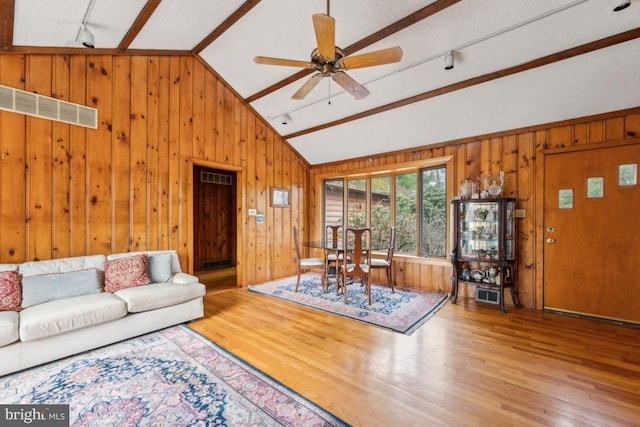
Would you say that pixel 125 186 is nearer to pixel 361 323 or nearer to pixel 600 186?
pixel 361 323

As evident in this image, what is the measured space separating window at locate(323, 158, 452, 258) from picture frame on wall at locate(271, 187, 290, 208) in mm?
1013

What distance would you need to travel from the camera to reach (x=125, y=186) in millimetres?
3475

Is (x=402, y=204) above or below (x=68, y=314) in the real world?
above

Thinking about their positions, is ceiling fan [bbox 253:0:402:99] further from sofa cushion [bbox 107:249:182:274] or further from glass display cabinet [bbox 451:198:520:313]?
sofa cushion [bbox 107:249:182:274]

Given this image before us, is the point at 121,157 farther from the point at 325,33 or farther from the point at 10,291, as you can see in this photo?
the point at 325,33

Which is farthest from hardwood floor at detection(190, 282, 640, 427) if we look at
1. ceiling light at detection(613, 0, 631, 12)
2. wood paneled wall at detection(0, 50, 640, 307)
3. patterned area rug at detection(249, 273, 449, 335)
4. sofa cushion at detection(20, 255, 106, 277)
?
ceiling light at detection(613, 0, 631, 12)

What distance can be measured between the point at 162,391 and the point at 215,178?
188 inches

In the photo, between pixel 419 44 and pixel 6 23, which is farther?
pixel 419 44

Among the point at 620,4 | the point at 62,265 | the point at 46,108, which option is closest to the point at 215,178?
the point at 46,108

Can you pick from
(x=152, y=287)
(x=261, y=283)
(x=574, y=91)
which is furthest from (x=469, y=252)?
(x=152, y=287)

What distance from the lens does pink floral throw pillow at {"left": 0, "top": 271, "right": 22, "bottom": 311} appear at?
237 centimetres

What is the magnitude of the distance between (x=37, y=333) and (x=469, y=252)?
4.60m

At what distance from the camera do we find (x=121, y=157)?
11.3 ft

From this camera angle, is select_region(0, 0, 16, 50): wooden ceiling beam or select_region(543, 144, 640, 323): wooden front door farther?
select_region(543, 144, 640, 323): wooden front door
